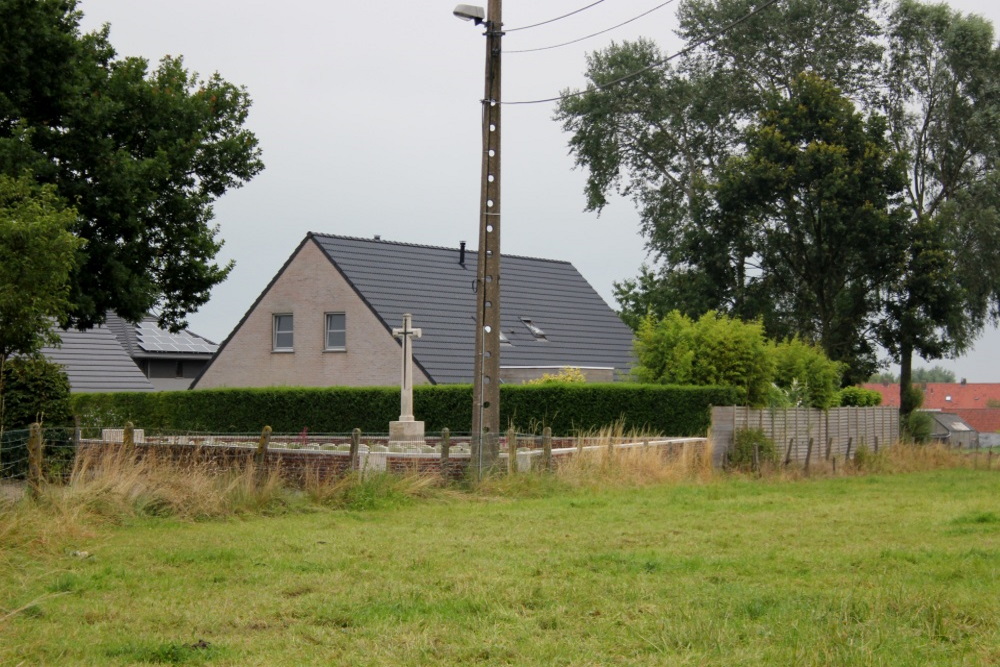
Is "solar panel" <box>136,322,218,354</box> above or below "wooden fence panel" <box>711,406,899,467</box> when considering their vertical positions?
above

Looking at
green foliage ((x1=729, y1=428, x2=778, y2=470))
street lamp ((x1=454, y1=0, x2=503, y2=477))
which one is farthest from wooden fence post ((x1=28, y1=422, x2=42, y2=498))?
green foliage ((x1=729, y1=428, x2=778, y2=470))

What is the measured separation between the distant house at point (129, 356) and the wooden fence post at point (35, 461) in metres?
15.6

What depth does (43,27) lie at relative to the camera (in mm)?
21625

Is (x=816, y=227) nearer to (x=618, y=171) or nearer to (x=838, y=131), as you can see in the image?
(x=838, y=131)

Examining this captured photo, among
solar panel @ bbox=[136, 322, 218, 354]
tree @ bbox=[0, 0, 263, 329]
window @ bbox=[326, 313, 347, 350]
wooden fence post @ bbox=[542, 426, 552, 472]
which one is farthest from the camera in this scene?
solar panel @ bbox=[136, 322, 218, 354]

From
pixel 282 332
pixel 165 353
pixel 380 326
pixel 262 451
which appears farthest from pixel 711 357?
pixel 165 353

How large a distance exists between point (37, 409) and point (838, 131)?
2668 cm

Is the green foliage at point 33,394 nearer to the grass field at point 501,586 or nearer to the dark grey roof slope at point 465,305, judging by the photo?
the grass field at point 501,586

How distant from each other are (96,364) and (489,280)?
66.8 ft

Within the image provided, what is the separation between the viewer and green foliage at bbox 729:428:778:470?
24328 millimetres

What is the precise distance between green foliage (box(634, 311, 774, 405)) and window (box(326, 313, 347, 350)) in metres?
11.4

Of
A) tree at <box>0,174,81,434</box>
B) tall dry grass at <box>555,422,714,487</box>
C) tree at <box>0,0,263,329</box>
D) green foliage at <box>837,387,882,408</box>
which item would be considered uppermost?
tree at <box>0,0,263,329</box>

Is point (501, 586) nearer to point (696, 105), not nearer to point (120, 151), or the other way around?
point (120, 151)

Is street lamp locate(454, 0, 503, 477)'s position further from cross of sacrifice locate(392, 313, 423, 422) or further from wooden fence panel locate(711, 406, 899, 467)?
wooden fence panel locate(711, 406, 899, 467)
